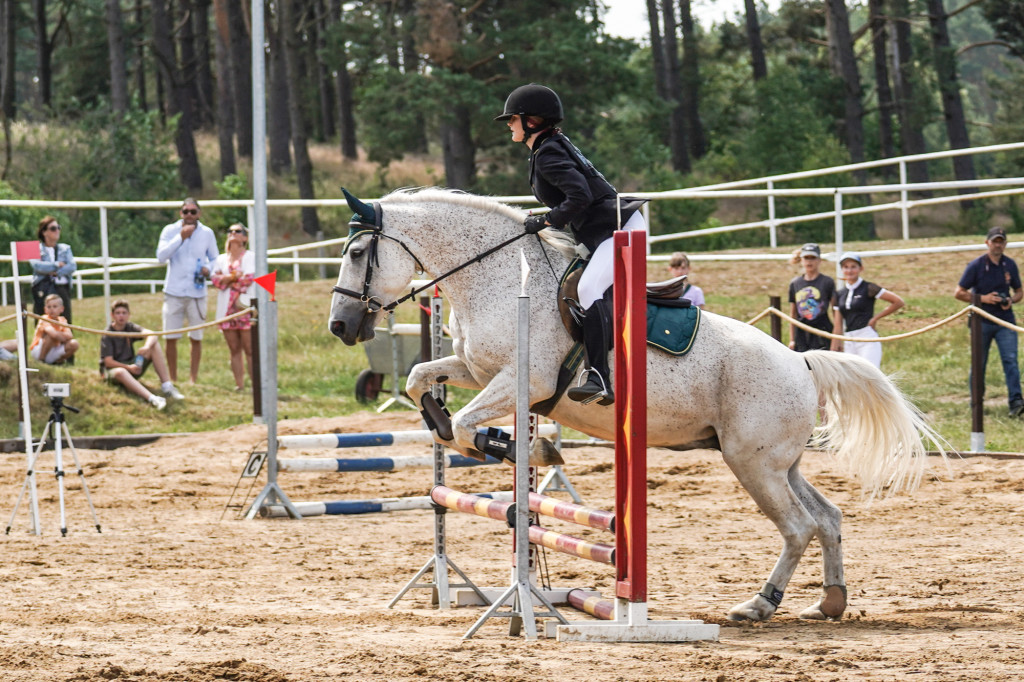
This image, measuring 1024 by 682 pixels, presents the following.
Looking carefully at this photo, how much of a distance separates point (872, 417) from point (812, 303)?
517cm

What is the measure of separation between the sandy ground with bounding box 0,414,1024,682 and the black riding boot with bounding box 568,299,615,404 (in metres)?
1.05

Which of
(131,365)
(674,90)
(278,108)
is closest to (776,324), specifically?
(131,365)

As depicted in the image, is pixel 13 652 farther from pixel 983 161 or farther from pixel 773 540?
pixel 983 161

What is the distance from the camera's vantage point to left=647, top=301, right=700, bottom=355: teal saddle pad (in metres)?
5.74

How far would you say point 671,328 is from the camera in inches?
228

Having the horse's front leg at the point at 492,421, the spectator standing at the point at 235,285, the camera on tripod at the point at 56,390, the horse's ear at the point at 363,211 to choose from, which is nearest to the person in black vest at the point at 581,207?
the horse's front leg at the point at 492,421

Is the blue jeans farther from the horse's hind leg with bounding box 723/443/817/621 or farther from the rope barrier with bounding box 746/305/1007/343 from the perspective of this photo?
the horse's hind leg with bounding box 723/443/817/621

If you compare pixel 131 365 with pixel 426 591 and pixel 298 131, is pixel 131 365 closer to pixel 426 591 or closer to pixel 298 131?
pixel 426 591

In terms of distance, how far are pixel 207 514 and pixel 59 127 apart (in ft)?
82.7

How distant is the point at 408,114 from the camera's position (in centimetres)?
2853

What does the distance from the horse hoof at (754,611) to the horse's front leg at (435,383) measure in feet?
5.00

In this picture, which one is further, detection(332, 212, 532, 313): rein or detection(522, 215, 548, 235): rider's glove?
detection(332, 212, 532, 313): rein

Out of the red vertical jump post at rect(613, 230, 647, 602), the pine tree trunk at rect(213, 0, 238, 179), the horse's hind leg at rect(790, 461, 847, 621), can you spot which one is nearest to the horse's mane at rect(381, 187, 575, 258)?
the red vertical jump post at rect(613, 230, 647, 602)

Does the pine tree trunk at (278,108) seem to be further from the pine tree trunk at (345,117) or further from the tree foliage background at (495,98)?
the pine tree trunk at (345,117)
